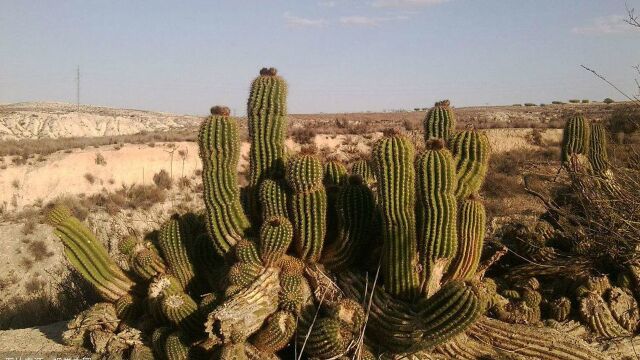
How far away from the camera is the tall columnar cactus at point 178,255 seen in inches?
230

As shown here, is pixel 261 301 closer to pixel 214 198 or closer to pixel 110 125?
pixel 214 198

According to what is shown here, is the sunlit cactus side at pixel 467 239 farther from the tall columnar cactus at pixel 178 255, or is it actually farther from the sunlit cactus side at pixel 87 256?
the sunlit cactus side at pixel 87 256

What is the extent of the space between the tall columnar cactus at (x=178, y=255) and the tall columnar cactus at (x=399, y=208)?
217 centimetres

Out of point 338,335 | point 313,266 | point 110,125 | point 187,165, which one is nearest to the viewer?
point 338,335

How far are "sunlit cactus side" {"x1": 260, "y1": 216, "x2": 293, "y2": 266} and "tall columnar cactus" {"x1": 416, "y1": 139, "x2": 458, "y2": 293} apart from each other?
1192 mm

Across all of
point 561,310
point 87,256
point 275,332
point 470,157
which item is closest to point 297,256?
point 275,332

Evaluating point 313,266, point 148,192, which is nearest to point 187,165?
point 148,192

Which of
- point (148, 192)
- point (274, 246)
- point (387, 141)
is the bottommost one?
point (148, 192)

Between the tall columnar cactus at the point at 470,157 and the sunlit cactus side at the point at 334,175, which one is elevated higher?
the tall columnar cactus at the point at 470,157

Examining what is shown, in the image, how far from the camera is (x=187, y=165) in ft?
73.8

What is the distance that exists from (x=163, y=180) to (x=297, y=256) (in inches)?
648

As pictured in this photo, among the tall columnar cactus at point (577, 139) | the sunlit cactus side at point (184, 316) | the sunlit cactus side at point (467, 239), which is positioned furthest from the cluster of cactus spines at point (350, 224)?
the tall columnar cactus at point (577, 139)

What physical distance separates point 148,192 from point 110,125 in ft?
128

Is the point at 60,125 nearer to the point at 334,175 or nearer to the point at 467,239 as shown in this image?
the point at 334,175
